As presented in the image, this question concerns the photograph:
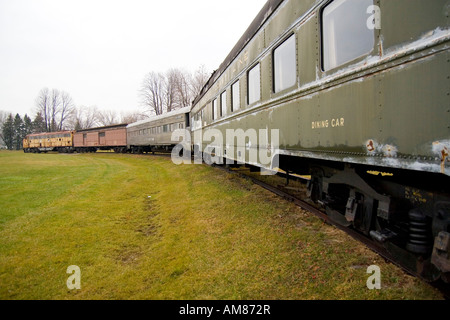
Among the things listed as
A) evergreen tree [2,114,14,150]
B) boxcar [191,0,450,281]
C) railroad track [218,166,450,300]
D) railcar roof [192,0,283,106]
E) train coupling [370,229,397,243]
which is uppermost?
evergreen tree [2,114,14,150]

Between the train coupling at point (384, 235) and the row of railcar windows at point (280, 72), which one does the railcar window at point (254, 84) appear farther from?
the train coupling at point (384, 235)

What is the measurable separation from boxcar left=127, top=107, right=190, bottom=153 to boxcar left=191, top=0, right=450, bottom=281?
1439 centimetres

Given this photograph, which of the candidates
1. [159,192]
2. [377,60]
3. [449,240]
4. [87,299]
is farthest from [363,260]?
[159,192]

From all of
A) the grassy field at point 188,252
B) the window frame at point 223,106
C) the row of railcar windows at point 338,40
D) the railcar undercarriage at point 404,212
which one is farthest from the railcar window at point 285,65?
the window frame at point 223,106

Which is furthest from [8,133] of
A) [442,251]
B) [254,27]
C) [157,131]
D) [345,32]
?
[442,251]

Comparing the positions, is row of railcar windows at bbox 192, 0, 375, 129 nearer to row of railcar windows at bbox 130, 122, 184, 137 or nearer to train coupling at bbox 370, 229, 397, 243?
train coupling at bbox 370, 229, 397, 243

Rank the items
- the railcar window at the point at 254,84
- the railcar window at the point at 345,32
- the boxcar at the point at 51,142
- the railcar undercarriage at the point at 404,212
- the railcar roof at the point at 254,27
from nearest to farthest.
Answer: the railcar undercarriage at the point at 404,212
the railcar window at the point at 345,32
the railcar roof at the point at 254,27
the railcar window at the point at 254,84
the boxcar at the point at 51,142

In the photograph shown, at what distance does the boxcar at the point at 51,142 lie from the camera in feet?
142

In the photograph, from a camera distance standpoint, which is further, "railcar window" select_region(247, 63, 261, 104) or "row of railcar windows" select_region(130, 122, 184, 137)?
"row of railcar windows" select_region(130, 122, 184, 137)

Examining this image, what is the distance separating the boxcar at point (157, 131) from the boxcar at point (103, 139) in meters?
2.06

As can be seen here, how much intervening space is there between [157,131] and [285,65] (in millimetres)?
20673

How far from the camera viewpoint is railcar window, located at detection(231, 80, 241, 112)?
6.98 m

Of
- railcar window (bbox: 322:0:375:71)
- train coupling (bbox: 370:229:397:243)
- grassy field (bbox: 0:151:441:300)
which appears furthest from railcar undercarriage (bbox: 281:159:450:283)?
railcar window (bbox: 322:0:375:71)
